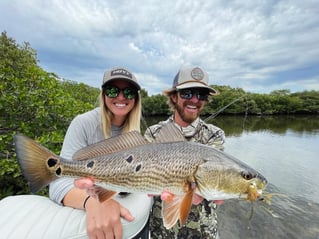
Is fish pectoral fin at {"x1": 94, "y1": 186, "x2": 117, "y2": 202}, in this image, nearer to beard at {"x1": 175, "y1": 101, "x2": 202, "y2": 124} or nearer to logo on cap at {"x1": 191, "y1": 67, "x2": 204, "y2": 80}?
beard at {"x1": 175, "y1": 101, "x2": 202, "y2": 124}

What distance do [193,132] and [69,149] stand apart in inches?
64.9

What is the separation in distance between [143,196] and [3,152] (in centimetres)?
303

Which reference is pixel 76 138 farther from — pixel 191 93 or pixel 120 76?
pixel 191 93

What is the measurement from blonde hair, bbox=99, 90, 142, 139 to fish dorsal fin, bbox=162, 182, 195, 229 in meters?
0.99

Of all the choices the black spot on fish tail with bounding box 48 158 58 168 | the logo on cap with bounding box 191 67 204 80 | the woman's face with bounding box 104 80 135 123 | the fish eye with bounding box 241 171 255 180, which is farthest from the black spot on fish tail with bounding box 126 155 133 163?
the logo on cap with bounding box 191 67 204 80

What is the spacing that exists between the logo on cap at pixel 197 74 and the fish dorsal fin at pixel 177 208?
1718mm

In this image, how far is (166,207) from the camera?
2010 millimetres

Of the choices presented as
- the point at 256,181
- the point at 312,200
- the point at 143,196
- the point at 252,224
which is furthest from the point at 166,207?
the point at 312,200

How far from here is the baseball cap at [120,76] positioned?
2.48m

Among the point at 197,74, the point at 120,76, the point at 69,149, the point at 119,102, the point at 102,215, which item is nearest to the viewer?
the point at 102,215

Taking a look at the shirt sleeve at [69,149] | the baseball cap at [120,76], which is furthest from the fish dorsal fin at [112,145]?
the baseball cap at [120,76]

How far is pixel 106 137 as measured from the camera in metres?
2.56

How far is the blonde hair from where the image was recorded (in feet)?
8.50

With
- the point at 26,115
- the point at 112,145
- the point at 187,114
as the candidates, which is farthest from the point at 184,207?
the point at 26,115
